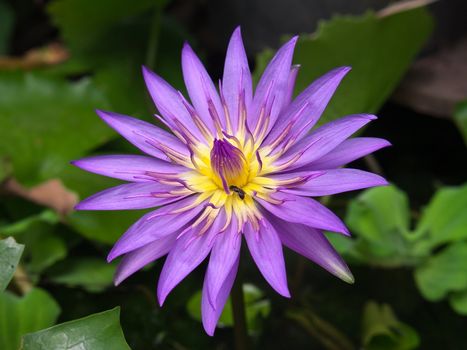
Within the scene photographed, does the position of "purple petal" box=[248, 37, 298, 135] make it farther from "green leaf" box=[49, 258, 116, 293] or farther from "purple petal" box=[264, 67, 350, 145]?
"green leaf" box=[49, 258, 116, 293]

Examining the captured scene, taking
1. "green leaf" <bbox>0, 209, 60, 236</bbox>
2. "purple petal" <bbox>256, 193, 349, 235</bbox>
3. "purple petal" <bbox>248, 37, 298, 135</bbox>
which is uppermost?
"purple petal" <bbox>248, 37, 298, 135</bbox>

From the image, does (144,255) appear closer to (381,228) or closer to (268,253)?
(268,253)

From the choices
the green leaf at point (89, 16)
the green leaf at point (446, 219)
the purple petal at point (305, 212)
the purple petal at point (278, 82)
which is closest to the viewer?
the purple petal at point (305, 212)

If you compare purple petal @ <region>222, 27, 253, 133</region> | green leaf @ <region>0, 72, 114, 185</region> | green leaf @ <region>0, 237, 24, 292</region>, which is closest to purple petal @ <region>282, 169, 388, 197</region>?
purple petal @ <region>222, 27, 253, 133</region>

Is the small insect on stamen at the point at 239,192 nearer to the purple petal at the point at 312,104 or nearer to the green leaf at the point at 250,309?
the purple petal at the point at 312,104

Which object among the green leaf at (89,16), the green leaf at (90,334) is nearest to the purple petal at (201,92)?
the green leaf at (90,334)

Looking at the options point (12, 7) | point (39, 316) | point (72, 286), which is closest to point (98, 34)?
point (12, 7)
